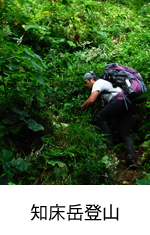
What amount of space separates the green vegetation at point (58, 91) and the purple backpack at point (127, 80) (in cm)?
66

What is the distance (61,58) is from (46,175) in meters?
3.56

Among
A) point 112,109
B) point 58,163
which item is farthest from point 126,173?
point 58,163

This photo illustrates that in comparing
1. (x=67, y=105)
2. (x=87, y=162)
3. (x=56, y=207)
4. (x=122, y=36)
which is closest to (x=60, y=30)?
(x=122, y=36)

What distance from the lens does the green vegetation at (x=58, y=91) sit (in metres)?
3.60

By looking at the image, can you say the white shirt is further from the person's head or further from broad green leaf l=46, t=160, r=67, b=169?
broad green leaf l=46, t=160, r=67, b=169

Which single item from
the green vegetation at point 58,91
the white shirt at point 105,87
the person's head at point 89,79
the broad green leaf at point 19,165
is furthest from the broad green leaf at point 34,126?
the person's head at point 89,79

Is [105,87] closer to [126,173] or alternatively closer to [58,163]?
[126,173]

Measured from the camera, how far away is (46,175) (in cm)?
388

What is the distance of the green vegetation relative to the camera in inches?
142

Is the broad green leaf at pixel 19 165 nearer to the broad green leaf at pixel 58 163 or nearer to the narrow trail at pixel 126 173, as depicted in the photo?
the broad green leaf at pixel 58 163

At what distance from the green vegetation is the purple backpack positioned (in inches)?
25.9

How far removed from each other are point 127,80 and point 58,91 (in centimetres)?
155

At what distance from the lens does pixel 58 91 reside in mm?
5652

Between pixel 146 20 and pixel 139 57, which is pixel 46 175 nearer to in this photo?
pixel 139 57
